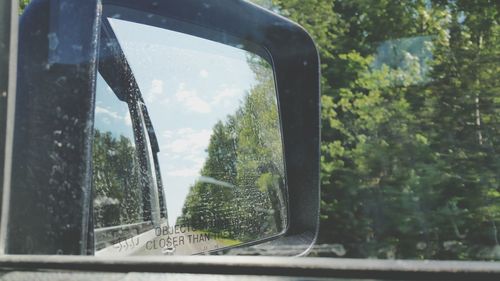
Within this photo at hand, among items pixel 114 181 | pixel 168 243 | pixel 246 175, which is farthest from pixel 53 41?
pixel 246 175

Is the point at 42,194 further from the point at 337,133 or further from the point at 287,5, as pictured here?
the point at 337,133

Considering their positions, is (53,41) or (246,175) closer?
(53,41)

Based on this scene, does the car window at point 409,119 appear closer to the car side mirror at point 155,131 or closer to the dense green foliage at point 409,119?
the dense green foliage at point 409,119

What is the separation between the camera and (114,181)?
155 cm

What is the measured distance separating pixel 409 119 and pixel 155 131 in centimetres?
309

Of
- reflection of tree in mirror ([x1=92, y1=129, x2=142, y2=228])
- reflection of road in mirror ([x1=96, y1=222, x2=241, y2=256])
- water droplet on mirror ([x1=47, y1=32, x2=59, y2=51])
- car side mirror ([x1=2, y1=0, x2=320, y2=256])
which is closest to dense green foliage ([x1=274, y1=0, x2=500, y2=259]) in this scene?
car side mirror ([x1=2, y1=0, x2=320, y2=256])

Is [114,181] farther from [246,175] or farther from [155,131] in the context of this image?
[246,175]

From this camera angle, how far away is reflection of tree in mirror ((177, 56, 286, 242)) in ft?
6.01

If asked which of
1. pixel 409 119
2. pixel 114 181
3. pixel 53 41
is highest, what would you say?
pixel 409 119

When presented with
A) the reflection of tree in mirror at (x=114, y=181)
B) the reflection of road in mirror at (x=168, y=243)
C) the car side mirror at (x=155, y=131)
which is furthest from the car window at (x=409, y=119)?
the reflection of tree in mirror at (x=114, y=181)

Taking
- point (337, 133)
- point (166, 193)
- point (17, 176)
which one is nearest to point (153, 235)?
point (166, 193)

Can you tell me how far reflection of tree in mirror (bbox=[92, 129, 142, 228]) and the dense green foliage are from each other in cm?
212

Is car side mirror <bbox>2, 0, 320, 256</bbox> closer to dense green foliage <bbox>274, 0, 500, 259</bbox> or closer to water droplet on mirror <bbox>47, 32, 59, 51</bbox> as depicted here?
water droplet on mirror <bbox>47, 32, 59, 51</bbox>

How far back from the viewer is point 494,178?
3.80 meters
